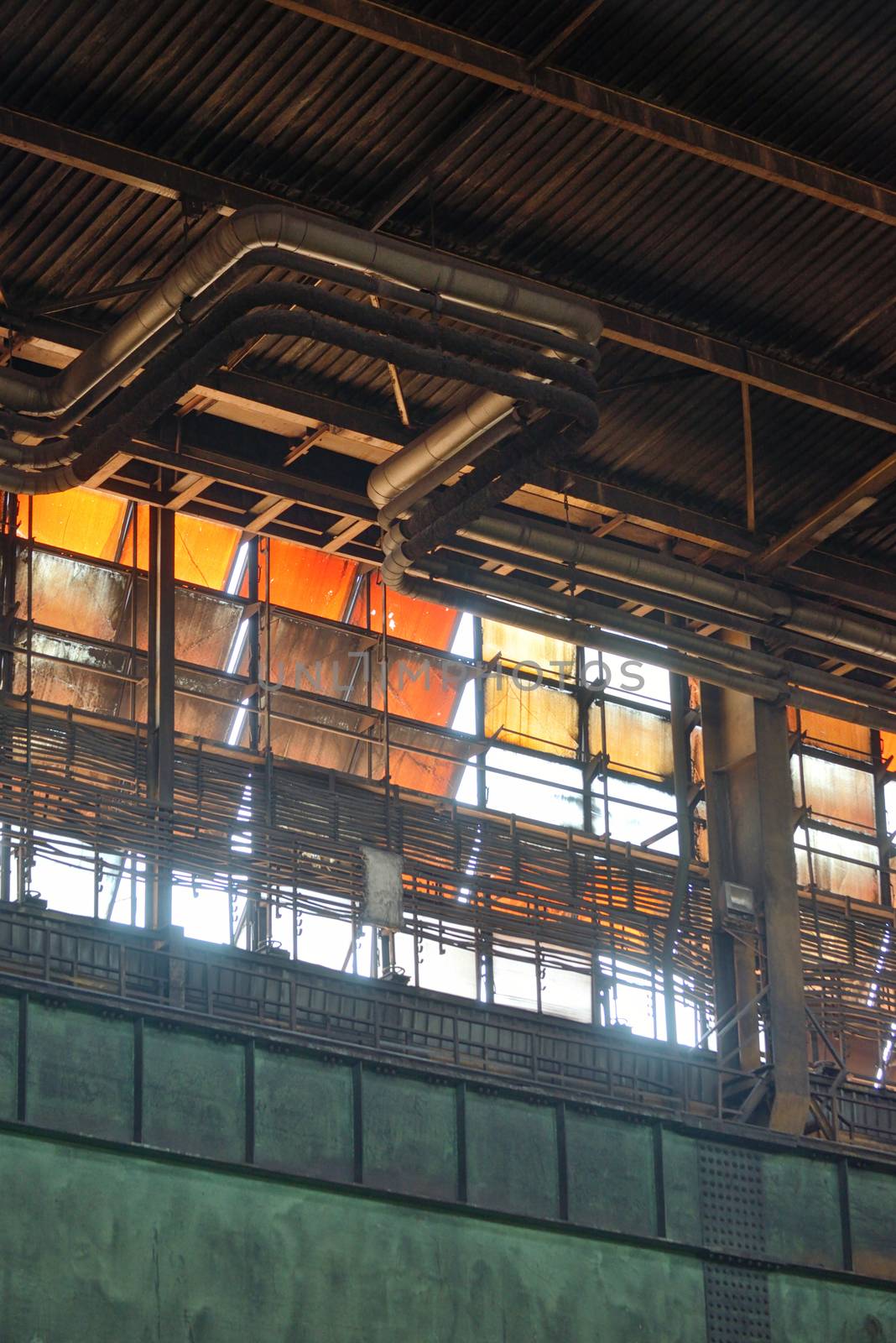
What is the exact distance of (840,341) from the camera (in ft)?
83.7

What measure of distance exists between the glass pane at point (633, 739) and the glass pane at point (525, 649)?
846 millimetres

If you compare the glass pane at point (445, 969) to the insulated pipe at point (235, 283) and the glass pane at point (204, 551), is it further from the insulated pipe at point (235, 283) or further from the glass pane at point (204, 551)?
the insulated pipe at point (235, 283)

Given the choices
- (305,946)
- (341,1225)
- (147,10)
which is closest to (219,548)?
(305,946)

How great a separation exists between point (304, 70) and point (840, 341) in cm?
754

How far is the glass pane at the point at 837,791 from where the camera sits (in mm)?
34906

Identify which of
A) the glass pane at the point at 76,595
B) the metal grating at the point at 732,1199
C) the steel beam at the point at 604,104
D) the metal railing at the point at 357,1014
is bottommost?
the metal grating at the point at 732,1199

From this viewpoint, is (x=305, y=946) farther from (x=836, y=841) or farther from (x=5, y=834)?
(x=836, y=841)

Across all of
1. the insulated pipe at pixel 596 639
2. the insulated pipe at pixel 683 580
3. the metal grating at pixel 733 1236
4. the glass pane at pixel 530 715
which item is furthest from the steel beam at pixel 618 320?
the metal grating at pixel 733 1236

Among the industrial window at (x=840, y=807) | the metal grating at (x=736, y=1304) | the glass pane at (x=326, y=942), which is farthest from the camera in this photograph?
the industrial window at (x=840, y=807)

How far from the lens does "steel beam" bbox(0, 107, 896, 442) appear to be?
21.4 m

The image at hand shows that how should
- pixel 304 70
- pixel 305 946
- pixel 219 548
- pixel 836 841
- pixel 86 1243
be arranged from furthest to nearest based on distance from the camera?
1. pixel 836 841
2. pixel 219 548
3. pixel 305 946
4. pixel 304 70
5. pixel 86 1243

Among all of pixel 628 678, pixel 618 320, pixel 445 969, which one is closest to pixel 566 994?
pixel 445 969

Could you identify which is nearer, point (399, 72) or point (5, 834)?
point (399, 72)

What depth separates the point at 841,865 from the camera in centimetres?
3450
